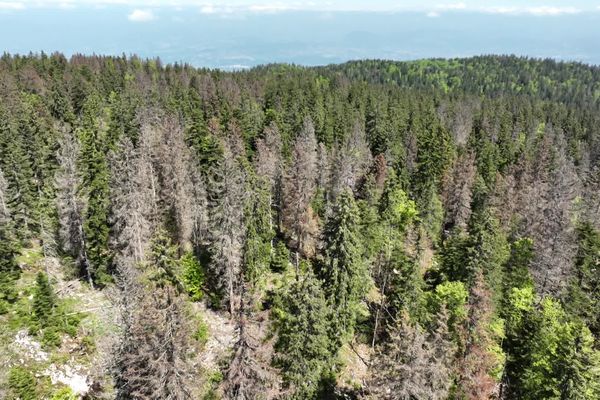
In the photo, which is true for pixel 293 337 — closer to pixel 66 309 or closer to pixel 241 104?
pixel 66 309

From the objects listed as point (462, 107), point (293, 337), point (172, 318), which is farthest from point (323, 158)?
point (462, 107)

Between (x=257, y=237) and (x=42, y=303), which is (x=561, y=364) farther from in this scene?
(x=42, y=303)

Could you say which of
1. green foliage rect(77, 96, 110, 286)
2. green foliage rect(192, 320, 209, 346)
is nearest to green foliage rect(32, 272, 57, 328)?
green foliage rect(77, 96, 110, 286)

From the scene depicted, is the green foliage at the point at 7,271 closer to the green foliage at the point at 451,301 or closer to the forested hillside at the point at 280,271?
the forested hillside at the point at 280,271

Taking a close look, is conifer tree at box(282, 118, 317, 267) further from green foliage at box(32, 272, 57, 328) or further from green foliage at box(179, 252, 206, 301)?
green foliage at box(32, 272, 57, 328)

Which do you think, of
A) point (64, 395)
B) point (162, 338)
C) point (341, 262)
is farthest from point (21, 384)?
point (341, 262)
